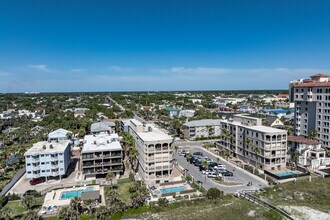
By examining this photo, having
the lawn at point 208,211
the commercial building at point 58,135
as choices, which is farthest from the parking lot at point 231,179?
the commercial building at point 58,135

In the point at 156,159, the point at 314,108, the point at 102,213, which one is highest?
the point at 314,108

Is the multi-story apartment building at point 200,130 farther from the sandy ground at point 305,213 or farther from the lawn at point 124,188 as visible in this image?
the sandy ground at point 305,213

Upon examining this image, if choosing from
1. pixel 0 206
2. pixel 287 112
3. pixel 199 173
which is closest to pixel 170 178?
pixel 199 173

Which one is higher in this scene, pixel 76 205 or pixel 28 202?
pixel 76 205

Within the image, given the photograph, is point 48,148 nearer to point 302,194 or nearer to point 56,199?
point 56,199

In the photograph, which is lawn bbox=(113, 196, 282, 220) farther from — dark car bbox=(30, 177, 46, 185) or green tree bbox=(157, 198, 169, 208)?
dark car bbox=(30, 177, 46, 185)

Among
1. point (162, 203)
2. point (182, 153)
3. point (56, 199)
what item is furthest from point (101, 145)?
point (182, 153)
